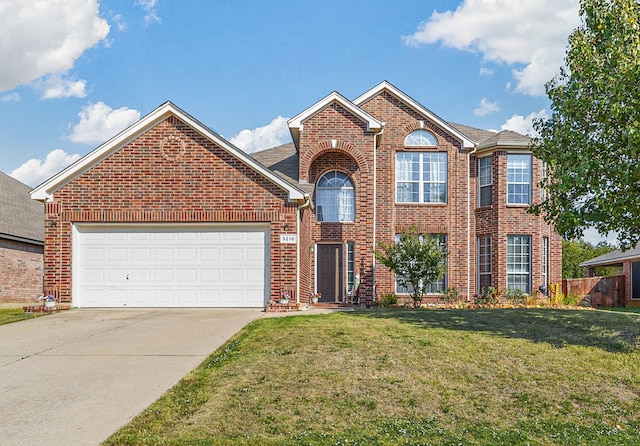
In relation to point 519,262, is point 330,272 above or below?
below

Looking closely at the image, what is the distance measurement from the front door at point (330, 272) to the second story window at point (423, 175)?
3.34 m

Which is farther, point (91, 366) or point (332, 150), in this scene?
point (332, 150)

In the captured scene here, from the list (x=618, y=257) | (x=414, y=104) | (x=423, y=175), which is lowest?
(x=618, y=257)

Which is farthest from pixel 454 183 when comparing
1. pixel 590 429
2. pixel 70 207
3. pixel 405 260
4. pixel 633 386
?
pixel 590 429

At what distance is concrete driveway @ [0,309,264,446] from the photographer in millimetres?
7203

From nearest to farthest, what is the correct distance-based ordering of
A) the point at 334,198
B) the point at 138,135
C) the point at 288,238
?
1. the point at 288,238
2. the point at 138,135
3. the point at 334,198

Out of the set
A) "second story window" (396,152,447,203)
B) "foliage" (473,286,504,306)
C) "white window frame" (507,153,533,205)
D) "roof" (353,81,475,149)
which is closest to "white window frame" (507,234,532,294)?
"foliage" (473,286,504,306)

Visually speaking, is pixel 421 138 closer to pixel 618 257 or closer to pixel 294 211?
pixel 294 211

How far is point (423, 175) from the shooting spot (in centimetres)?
2353

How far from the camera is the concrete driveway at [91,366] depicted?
23.6 feet

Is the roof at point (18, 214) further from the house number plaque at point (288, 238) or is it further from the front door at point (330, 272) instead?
the house number plaque at point (288, 238)

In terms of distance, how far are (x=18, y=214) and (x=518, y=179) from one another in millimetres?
21516

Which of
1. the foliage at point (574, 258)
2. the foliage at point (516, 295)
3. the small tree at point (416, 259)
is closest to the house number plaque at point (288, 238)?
the small tree at point (416, 259)

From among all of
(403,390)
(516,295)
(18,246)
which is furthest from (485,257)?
(18,246)
